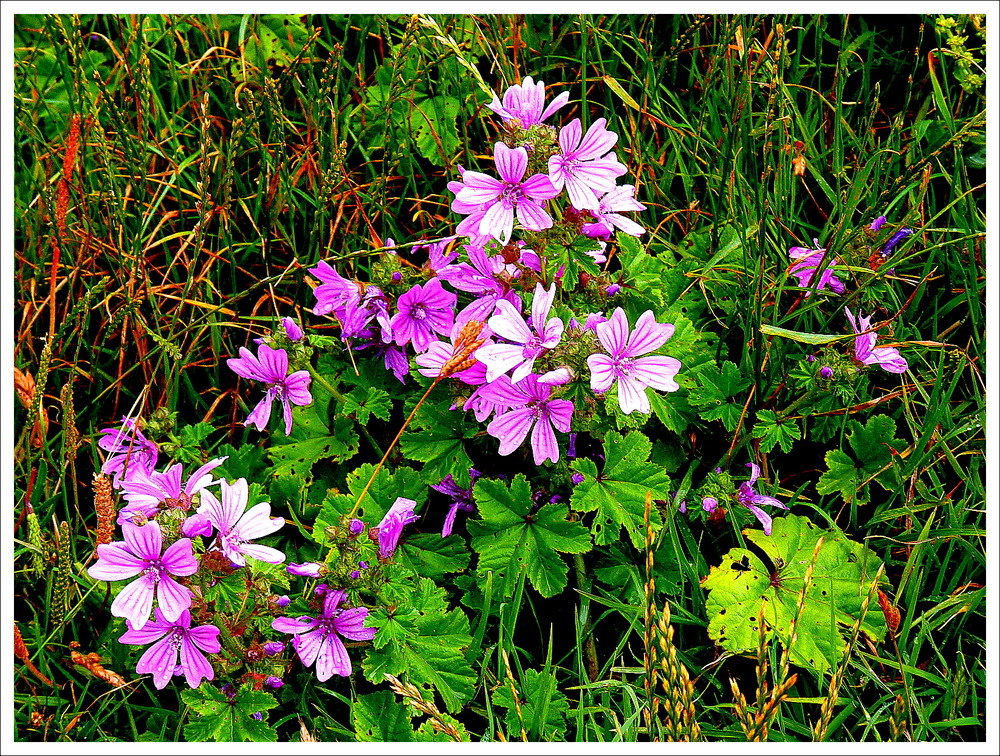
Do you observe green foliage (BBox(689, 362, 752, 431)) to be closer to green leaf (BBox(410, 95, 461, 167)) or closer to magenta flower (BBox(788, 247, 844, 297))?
magenta flower (BBox(788, 247, 844, 297))

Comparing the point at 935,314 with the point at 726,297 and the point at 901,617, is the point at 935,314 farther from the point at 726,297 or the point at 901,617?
the point at 901,617


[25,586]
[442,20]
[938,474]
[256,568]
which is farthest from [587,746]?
[442,20]

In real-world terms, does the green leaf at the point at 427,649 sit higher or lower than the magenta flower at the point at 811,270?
lower

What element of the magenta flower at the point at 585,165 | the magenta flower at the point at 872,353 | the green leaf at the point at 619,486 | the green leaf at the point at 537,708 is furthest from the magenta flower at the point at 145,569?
the magenta flower at the point at 872,353

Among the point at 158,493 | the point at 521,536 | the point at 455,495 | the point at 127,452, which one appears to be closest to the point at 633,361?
the point at 521,536

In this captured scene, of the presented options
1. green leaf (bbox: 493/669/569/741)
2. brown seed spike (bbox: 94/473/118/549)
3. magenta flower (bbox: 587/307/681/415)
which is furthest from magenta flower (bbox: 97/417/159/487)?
magenta flower (bbox: 587/307/681/415)

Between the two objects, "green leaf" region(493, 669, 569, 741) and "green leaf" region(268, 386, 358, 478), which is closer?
"green leaf" region(493, 669, 569, 741)

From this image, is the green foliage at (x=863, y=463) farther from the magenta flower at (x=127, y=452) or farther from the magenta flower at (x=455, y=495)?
the magenta flower at (x=127, y=452)
